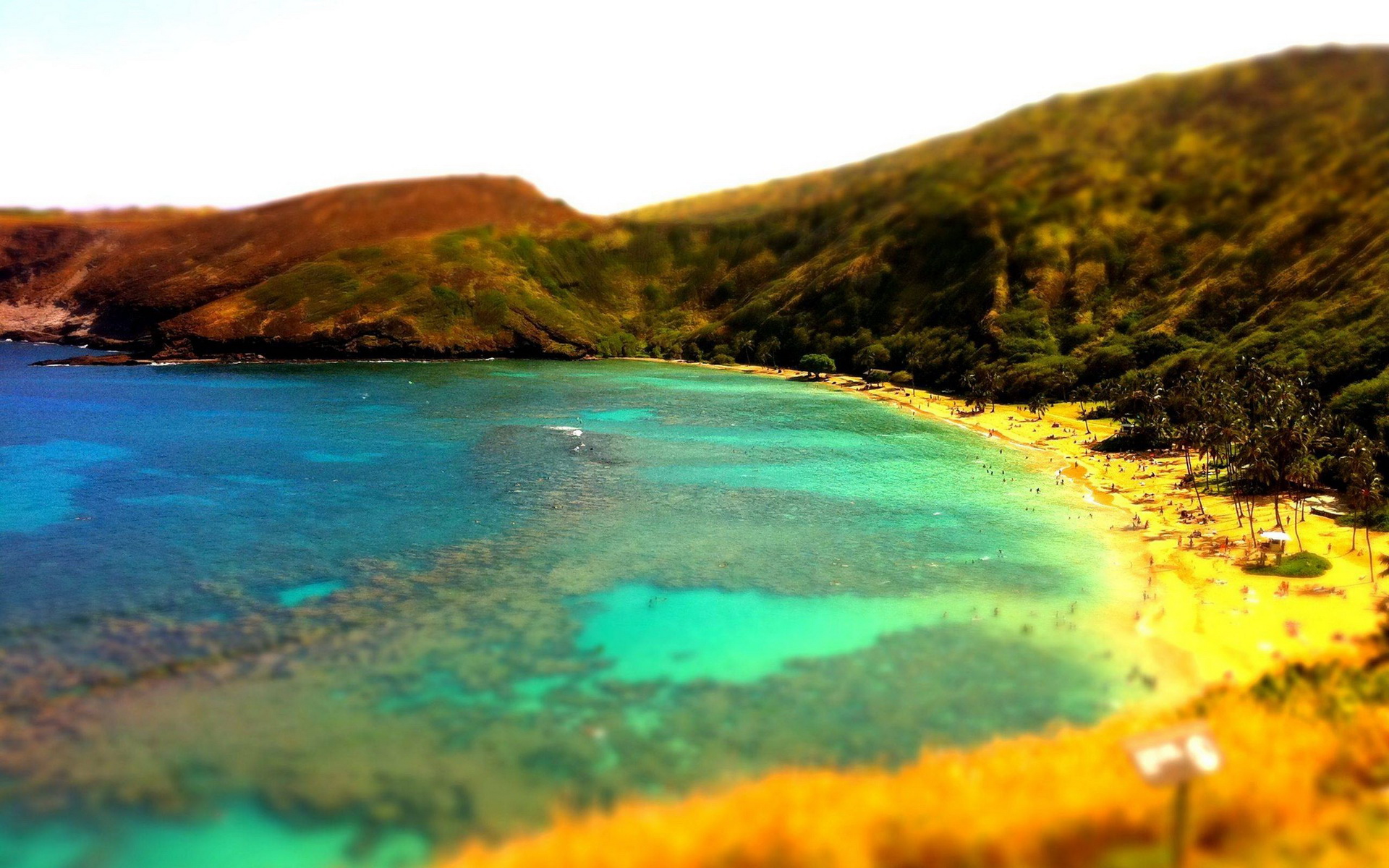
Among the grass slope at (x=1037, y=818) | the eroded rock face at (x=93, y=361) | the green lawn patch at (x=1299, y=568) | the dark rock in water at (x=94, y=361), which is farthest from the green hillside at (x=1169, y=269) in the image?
the eroded rock face at (x=93, y=361)

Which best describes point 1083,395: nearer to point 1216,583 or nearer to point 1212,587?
point 1216,583

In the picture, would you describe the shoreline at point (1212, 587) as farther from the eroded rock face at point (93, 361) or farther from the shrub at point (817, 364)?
the eroded rock face at point (93, 361)

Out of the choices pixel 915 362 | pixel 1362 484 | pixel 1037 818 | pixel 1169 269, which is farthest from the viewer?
pixel 915 362

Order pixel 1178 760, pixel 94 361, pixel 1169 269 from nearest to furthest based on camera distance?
pixel 1178 760, pixel 1169 269, pixel 94 361

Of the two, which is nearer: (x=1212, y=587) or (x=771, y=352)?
(x=1212, y=587)

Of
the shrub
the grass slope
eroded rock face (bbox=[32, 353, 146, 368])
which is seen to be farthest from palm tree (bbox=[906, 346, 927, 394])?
eroded rock face (bbox=[32, 353, 146, 368])

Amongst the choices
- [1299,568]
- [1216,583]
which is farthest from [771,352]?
[1216,583]

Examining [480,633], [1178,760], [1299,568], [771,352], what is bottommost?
[1299,568]

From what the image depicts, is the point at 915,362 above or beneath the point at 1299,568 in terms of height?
above
